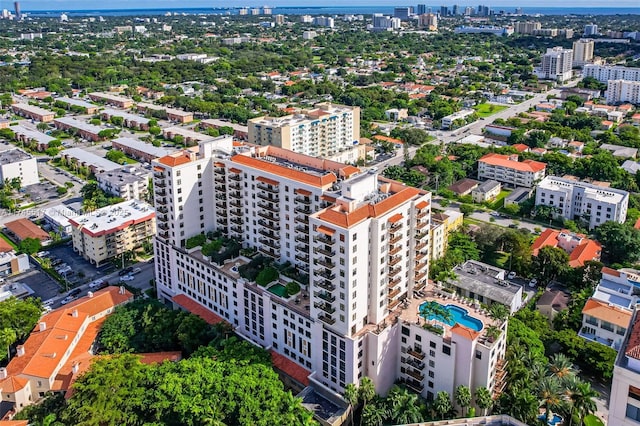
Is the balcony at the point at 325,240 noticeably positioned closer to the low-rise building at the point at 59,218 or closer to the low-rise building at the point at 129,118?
the low-rise building at the point at 59,218

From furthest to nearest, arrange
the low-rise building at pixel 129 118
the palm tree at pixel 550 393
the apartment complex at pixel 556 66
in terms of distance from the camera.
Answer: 1. the apartment complex at pixel 556 66
2. the low-rise building at pixel 129 118
3. the palm tree at pixel 550 393

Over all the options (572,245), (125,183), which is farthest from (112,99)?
(572,245)

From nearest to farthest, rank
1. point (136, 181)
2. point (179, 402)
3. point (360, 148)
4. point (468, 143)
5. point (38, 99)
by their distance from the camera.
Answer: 1. point (179, 402)
2. point (136, 181)
3. point (360, 148)
4. point (468, 143)
5. point (38, 99)

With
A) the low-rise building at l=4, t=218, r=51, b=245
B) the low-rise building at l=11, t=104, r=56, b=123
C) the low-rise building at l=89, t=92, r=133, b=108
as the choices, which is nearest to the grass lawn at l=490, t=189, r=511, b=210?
the low-rise building at l=4, t=218, r=51, b=245

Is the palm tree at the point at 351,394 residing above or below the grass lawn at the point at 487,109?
below

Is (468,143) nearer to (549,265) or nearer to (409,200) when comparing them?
(549,265)

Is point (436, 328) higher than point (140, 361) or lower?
higher

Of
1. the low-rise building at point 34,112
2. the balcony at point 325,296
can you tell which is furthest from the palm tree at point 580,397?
the low-rise building at point 34,112

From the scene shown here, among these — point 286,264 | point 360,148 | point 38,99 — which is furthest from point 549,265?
point 38,99
